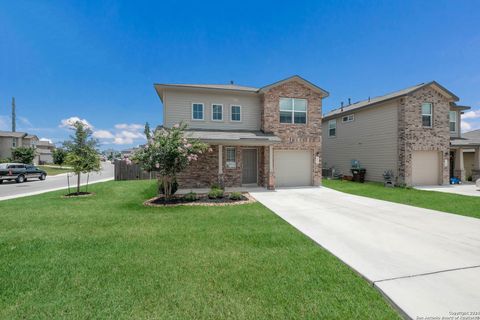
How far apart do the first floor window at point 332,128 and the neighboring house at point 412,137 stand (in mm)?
2722

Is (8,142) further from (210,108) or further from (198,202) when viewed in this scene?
(198,202)

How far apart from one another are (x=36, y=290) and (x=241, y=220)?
4564 millimetres

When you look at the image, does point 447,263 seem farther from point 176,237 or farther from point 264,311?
point 176,237

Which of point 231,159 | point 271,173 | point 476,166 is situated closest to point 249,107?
point 231,159

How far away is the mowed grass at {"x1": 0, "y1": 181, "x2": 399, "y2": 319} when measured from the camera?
271 cm

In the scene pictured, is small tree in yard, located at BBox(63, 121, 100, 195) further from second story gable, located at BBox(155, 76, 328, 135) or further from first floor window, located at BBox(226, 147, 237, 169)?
first floor window, located at BBox(226, 147, 237, 169)

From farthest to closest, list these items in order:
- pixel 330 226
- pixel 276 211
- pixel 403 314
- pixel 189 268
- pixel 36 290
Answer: pixel 276 211
pixel 330 226
pixel 189 268
pixel 36 290
pixel 403 314

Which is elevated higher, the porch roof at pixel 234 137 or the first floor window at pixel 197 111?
the first floor window at pixel 197 111

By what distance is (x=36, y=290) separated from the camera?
10.3ft

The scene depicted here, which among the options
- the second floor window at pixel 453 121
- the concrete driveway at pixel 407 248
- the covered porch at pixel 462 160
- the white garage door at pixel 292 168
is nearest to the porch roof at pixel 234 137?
the white garage door at pixel 292 168

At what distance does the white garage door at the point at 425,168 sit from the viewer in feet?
47.9

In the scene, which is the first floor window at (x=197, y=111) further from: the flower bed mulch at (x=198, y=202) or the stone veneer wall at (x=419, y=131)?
the stone veneer wall at (x=419, y=131)

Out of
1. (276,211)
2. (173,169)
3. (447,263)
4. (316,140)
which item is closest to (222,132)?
(173,169)

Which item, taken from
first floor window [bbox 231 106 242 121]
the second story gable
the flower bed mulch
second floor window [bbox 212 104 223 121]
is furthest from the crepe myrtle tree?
first floor window [bbox 231 106 242 121]
